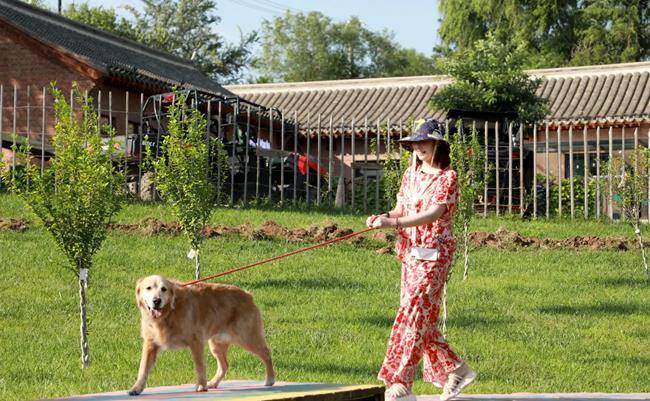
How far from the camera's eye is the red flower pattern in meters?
7.20

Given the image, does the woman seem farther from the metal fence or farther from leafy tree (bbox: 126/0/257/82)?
leafy tree (bbox: 126/0/257/82)

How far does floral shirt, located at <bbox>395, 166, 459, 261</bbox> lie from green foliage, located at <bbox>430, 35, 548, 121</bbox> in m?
18.8

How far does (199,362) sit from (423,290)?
1560mm

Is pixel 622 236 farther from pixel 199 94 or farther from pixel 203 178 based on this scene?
pixel 199 94

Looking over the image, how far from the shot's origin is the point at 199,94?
2309 cm

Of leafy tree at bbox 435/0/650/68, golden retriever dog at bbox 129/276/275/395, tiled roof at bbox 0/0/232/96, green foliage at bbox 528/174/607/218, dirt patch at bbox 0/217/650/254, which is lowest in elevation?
golden retriever dog at bbox 129/276/275/395

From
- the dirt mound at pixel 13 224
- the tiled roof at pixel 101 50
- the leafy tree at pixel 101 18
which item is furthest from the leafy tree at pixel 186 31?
the dirt mound at pixel 13 224

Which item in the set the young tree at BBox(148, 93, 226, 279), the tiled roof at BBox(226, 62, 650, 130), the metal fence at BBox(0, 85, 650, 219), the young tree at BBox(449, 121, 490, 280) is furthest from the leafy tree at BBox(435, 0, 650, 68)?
the young tree at BBox(148, 93, 226, 279)

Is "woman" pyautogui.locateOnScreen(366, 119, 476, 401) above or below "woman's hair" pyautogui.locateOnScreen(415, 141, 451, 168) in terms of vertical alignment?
below

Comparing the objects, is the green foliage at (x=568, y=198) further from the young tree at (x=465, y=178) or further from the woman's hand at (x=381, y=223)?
the woman's hand at (x=381, y=223)

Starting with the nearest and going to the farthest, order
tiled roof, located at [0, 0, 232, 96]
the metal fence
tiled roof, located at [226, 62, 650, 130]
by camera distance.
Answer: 1. the metal fence
2. tiled roof, located at [0, 0, 232, 96]
3. tiled roof, located at [226, 62, 650, 130]

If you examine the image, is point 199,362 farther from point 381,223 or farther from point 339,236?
point 339,236

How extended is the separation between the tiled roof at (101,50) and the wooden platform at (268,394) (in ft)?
61.0

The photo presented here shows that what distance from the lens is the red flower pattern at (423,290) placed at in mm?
7195
